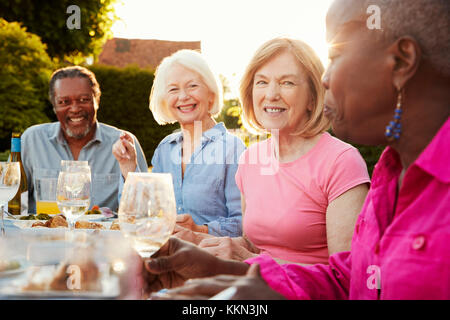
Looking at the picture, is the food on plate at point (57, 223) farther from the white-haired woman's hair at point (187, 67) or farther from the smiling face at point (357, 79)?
the smiling face at point (357, 79)

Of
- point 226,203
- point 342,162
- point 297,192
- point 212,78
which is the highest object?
point 212,78

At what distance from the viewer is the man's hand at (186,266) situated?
3.96ft

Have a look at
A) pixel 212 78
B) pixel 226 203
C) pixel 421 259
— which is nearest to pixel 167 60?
pixel 212 78

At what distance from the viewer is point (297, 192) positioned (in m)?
2.14

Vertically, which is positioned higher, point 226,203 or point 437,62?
point 437,62

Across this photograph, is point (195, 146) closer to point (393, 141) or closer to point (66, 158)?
point (66, 158)

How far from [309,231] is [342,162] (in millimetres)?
348

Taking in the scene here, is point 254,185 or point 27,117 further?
point 27,117

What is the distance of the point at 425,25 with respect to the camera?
1.02 m

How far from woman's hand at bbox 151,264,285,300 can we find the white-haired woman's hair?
92.0 inches

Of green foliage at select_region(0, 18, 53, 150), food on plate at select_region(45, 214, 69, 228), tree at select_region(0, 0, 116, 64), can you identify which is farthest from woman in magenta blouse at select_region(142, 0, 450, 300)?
tree at select_region(0, 0, 116, 64)

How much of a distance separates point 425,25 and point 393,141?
29cm
